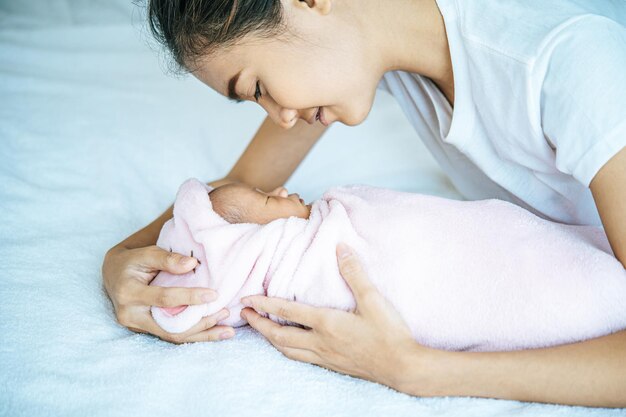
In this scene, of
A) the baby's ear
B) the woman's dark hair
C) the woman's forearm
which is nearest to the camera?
the woman's forearm

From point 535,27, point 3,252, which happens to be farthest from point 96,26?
point 535,27

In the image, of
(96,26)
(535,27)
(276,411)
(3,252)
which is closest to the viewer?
(276,411)

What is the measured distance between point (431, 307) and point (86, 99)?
1291mm

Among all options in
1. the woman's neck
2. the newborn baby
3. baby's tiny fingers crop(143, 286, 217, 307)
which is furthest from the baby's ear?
the woman's neck

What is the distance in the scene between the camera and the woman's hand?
1099 mm

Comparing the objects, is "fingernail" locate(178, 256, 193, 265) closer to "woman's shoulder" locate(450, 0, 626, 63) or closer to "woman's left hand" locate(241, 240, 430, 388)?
"woman's left hand" locate(241, 240, 430, 388)

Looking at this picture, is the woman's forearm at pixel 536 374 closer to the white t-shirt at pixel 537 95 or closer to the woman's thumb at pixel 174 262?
the white t-shirt at pixel 537 95

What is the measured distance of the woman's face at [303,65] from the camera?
111 centimetres

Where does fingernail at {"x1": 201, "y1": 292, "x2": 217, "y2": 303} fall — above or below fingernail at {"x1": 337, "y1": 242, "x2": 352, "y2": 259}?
below

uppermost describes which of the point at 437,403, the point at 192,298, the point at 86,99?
the point at 437,403

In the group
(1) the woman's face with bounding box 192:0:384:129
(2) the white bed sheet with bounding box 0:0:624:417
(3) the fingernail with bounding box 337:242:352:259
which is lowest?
(2) the white bed sheet with bounding box 0:0:624:417

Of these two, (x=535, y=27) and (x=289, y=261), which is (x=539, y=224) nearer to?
(x=535, y=27)

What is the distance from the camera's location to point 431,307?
1.05 m

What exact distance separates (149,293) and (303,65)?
479 millimetres
